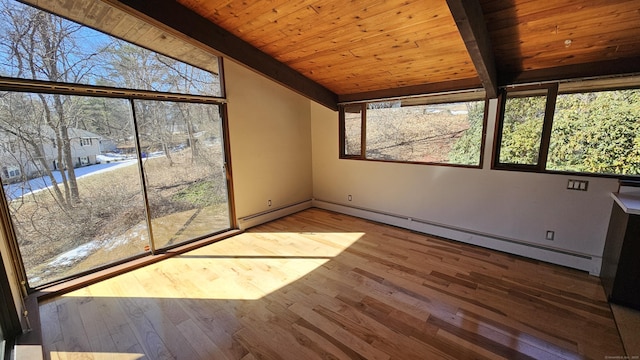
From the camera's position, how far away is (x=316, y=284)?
258 cm

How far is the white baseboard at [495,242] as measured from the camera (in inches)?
108

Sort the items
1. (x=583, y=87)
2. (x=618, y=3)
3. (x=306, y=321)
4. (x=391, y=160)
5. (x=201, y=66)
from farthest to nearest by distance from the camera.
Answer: (x=391, y=160) < (x=201, y=66) < (x=583, y=87) < (x=306, y=321) < (x=618, y=3)

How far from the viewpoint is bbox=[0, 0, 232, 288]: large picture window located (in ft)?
7.06

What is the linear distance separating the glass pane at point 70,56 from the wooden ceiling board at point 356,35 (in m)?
0.88

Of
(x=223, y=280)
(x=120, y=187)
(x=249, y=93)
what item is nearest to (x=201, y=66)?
(x=249, y=93)

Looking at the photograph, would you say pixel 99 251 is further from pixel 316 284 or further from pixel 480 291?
pixel 480 291

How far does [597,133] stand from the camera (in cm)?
251

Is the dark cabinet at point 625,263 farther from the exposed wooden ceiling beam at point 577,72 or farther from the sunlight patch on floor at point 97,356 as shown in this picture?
the sunlight patch on floor at point 97,356

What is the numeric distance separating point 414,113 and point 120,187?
12.8 feet

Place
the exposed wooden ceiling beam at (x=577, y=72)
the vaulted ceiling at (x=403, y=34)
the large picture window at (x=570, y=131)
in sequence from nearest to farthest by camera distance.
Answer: the vaulted ceiling at (x=403, y=34)
the exposed wooden ceiling beam at (x=577, y=72)
the large picture window at (x=570, y=131)

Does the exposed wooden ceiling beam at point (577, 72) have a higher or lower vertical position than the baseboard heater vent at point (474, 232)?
higher

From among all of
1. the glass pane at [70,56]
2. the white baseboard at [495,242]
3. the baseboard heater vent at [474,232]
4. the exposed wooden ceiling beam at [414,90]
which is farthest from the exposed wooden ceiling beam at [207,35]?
the white baseboard at [495,242]

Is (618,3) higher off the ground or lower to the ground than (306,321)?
higher

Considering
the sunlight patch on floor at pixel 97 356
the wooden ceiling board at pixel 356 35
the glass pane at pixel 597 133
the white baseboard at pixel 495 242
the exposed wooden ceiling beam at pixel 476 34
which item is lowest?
the sunlight patch on floor at pixel 97 356
